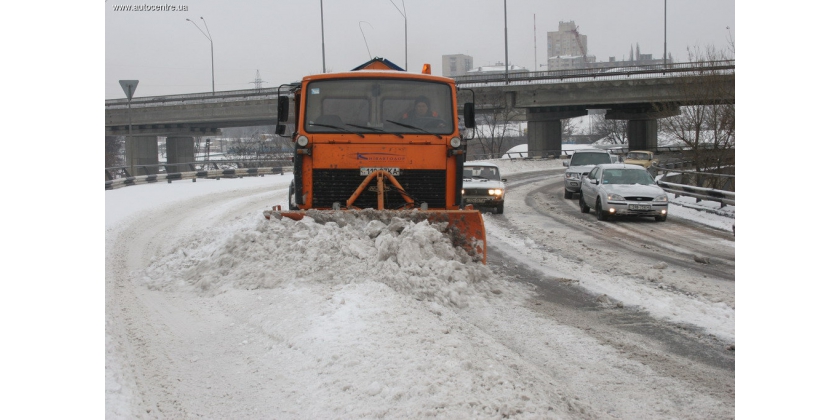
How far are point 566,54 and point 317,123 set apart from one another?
140382mm

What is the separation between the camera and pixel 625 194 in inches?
696

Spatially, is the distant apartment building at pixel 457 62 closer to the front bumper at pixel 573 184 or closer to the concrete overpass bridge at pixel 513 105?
the concrete overpass bridge at pixel 513 105

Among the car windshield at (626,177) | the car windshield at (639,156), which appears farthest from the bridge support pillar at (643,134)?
the car windshield at (626,177)

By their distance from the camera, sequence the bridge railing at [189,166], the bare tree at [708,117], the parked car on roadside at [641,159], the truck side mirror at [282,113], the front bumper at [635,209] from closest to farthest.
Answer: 1. the truck side mirror at [282,113]
2. the front bumper at [635,209]
3. the bare tree at [708,117]
4. the bridge railing at [189,166]
5. the parked car on roadside at [641,159]

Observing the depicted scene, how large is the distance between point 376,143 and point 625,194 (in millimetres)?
10009

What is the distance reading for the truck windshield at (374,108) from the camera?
31.6 feet

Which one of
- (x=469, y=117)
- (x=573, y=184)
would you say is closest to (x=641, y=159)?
(x=573, y=184)

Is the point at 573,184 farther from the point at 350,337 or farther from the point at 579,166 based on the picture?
the point at 350,337

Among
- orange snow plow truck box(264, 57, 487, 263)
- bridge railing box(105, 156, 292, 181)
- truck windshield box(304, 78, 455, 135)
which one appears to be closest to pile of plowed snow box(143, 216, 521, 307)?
orange snow plow truck box(264, 57, 487, 263)

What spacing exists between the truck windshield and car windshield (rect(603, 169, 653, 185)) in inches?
401

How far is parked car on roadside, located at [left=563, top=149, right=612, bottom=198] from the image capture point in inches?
1005

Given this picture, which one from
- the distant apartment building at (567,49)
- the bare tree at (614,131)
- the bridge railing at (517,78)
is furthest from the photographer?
the distant apartment building at (567,49)

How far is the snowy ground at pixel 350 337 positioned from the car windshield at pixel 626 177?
10.4 metres

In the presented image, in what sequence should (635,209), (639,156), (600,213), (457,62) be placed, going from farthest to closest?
(457,62), (639,156), (600,213), (635,209)
